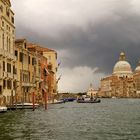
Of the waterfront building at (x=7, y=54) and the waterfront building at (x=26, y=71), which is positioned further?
the waterfront building at (x=26, y=71)

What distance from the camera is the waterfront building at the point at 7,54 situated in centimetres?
4470

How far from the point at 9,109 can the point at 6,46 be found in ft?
28.4

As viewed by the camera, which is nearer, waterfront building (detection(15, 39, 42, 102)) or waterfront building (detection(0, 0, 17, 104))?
waterfront building (detection(0, 0, 17, 104))

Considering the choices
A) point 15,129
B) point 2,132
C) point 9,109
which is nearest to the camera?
point 2,132

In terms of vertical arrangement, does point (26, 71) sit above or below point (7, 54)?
below

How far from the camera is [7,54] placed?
152 ft

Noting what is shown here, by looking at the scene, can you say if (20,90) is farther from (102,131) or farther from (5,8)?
(102,131)

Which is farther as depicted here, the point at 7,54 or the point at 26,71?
the point at 26,71

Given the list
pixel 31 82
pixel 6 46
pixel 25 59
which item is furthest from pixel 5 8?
pixel 31 82

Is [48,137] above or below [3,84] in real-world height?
below

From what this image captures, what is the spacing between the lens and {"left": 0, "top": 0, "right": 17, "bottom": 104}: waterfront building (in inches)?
1760

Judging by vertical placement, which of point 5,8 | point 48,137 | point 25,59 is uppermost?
point 5,8

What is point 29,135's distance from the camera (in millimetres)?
20125

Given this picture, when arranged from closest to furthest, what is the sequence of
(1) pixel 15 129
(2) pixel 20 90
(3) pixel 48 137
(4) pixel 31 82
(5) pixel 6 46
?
(3) pixel 48 137, (1) pixel 15 129, (5) pixel 6 46, (2) pixel 20 90, (4) pixel 31 82
